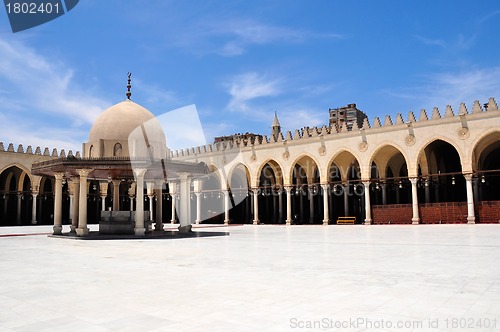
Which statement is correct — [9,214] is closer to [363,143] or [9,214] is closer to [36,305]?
[363,143]

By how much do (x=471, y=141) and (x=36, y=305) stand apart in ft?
80.4

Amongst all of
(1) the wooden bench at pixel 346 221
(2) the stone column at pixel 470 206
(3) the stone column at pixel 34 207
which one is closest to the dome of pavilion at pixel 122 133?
(1) the wooden bench at pixel 346 221

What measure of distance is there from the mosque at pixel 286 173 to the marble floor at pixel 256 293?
11.0m

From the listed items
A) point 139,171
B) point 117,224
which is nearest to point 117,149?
point 139,171

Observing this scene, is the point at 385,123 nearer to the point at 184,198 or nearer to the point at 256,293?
the point at 184,198

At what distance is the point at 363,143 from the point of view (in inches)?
1125

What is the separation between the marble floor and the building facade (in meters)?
11.6

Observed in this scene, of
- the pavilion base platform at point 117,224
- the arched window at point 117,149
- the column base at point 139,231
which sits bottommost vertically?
the column base at point 139,231

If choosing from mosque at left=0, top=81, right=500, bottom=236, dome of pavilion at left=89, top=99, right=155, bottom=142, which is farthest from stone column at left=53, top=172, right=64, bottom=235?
dome of pavilion at left=89, top=99, right=155, bottom=142

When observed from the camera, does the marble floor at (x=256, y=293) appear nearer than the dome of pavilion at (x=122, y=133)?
Yes

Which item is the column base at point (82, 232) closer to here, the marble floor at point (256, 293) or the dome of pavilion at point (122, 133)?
the dome of pavilion at point (122, 133)

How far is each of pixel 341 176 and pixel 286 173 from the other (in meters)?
4.31

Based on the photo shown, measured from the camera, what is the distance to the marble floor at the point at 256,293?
14.2ft

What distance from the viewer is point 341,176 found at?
33062 mm
